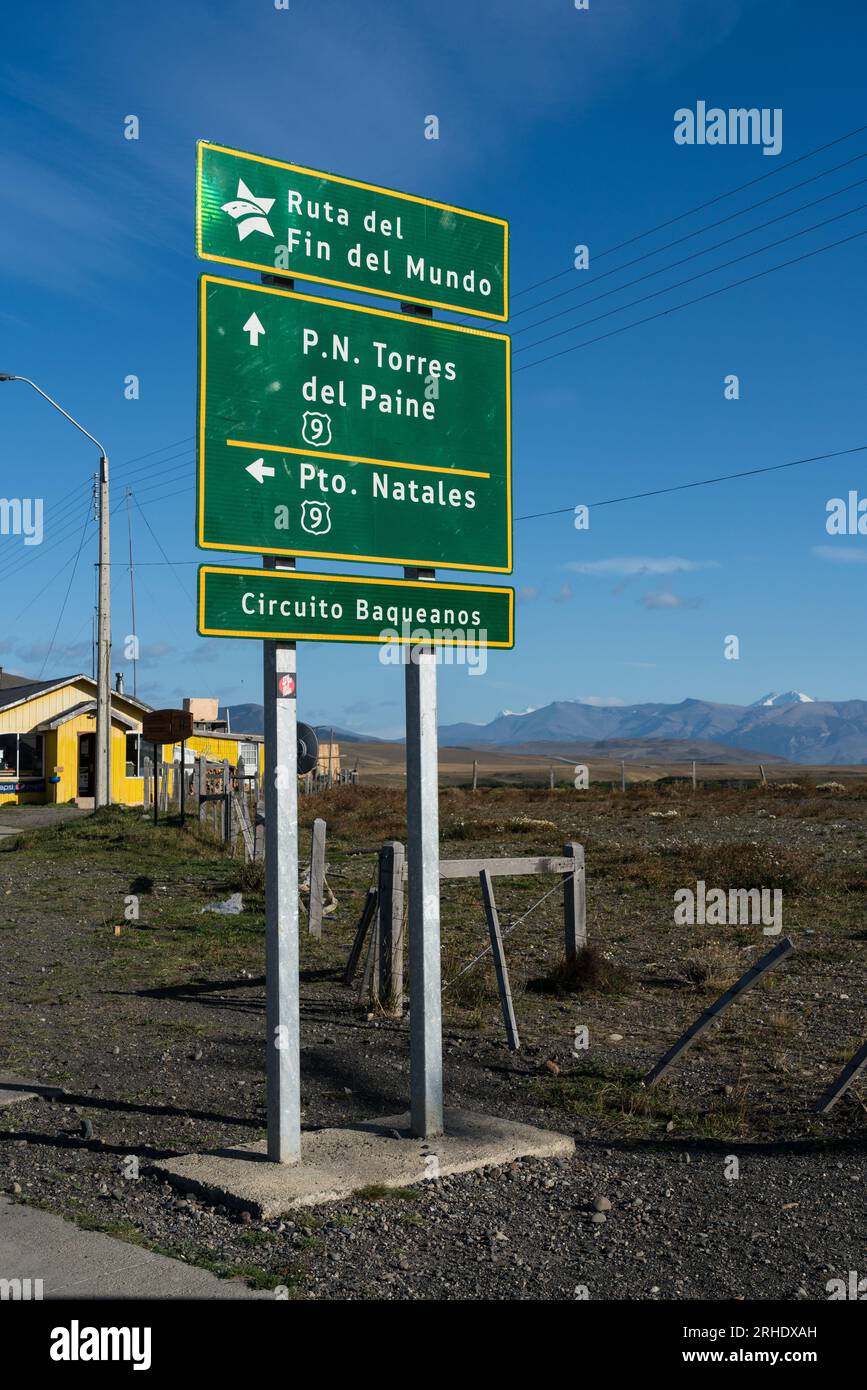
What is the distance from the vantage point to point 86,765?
147 feet

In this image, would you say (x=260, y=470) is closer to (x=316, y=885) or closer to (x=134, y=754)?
(x=316, y=885)

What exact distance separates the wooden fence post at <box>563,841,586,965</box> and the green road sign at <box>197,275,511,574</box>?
3989 millimetres

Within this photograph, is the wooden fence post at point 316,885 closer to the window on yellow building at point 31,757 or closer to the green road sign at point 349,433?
the green road sign at point 349,433

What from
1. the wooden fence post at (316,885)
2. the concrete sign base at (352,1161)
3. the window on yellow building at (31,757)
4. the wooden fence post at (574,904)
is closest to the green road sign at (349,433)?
the concrete sign base at (352,1161)

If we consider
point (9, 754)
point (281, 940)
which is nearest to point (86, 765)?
point (9, 754)

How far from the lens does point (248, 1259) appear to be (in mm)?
4953

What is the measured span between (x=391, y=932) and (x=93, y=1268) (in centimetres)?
572

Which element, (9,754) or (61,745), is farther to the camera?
(61,745)

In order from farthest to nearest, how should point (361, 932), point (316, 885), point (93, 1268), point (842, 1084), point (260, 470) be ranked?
point (316, 885) < point (361, 932) < point (842, 1084) < point (260, 470) < point (93, 1268)

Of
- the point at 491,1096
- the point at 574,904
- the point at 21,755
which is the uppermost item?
the point at 21,755

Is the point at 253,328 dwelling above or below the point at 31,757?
above

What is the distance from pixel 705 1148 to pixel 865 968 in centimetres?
555

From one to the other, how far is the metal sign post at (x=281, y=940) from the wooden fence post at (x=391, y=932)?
4.11 m
